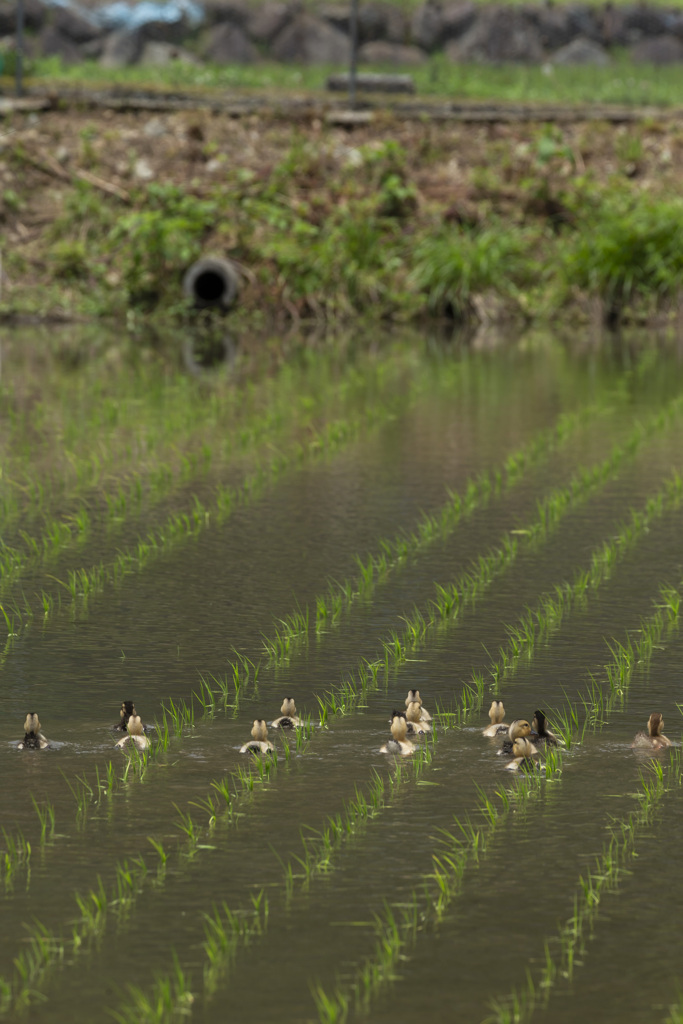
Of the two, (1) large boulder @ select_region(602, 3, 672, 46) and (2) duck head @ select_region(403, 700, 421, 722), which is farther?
(1) large boulder @ select_region(602, 3, 672, 46)

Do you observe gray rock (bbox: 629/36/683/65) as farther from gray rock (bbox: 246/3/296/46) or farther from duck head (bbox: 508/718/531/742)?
duck head (bbox: 508/718/531/742)

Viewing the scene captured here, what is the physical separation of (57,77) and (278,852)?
2288 centimetres

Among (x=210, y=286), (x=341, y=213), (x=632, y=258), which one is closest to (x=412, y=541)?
(x=632, y=258)

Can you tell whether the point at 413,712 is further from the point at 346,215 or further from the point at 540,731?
the point at 346,215

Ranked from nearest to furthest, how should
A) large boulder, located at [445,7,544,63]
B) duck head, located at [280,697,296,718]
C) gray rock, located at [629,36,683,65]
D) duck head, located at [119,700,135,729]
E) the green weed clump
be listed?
duck head, located at [119,700,135,729], duck head, located at [280,697,296,718], the green weed clump, large boulder, located at [445,7,544,63], gray rock, located at [629,36,683,65]

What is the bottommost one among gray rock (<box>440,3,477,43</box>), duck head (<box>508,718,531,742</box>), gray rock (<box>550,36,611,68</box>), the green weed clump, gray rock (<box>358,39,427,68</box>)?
duck head (<box>508,718,531,742</box>)

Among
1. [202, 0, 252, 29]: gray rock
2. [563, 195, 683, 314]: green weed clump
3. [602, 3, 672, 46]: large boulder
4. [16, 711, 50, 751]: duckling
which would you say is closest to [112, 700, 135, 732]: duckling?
[16, 711, 50, 751]: duckling

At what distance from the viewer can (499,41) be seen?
28.8 meters

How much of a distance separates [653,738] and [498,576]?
2.54m

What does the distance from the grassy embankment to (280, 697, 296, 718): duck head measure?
15.6 m

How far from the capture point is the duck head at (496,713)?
5.17m

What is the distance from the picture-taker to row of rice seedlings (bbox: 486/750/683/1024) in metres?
3.39

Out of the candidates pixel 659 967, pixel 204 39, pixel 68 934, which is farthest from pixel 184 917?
pixel 204 39

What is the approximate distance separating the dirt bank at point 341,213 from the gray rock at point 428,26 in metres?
5.43
